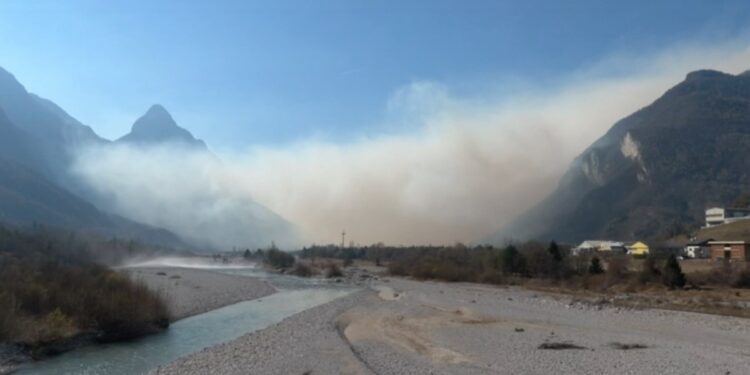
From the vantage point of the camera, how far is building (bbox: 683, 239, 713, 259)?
387ft

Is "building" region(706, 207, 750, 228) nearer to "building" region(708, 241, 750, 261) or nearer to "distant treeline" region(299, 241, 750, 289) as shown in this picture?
"building" region(708, 241, 750, 261)

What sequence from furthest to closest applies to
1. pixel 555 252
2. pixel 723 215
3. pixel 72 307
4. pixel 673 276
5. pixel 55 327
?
pixel 723 215
pixel 555 252
pixel 673 276
pixel 72 307
pixel 55 327

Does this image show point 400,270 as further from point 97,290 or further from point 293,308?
point 97,290

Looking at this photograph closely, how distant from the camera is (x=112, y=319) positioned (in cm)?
3428

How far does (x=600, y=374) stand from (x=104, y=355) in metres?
22.2

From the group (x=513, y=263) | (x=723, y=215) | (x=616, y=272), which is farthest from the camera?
(x=723, y=215)

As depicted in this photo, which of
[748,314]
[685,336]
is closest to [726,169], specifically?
[748,314]

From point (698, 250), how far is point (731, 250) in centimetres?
2152

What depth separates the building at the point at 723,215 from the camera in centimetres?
14562

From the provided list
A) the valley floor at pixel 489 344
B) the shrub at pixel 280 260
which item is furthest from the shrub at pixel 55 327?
the shrub at pixel 280 260

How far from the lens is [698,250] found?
11962 centimetres

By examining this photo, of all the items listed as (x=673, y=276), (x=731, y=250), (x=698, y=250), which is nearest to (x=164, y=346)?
(x=673, y=276)

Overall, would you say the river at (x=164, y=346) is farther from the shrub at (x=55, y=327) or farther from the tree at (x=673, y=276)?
the tree at (x=673, y=276)

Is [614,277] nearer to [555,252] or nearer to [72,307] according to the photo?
[555,252]
